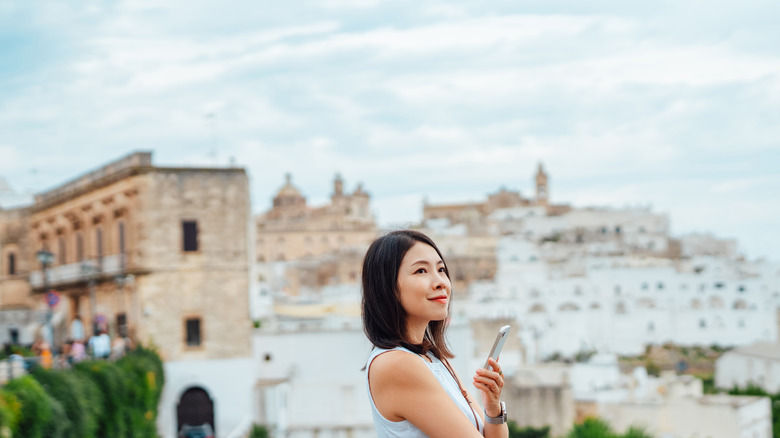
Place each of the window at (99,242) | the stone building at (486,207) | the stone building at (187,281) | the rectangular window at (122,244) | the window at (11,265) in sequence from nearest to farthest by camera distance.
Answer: the stone building at (187,281) < the rectangular window at (122,244) < the window at (99,242) < the window at (11,265) < the stone building at (486,207)

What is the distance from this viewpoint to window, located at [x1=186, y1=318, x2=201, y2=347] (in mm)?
23344

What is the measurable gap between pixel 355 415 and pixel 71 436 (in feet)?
35.5

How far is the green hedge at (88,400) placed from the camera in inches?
468

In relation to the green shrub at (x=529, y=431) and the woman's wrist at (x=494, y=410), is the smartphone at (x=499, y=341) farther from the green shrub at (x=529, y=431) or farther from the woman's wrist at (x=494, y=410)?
the green shrub at (x=529, y=431)

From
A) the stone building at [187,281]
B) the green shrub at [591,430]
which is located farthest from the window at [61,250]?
the green shrub at [591,430]

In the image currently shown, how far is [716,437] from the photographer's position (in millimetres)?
29734

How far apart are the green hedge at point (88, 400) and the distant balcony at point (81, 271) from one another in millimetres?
2818

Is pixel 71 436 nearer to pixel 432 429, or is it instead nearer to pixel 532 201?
pixel 432 429

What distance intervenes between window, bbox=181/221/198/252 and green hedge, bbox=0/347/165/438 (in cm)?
269

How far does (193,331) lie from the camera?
23.4 metres

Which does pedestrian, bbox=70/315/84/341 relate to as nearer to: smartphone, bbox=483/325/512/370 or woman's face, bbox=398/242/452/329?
woman's face, bbox=398/242/452/329

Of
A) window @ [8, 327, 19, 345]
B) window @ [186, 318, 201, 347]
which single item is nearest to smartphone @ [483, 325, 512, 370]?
window @ [8, 327, 19, 345]

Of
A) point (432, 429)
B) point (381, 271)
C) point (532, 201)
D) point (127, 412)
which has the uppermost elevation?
point (532, 201)

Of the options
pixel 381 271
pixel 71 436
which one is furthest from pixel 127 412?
pixel 381 271
